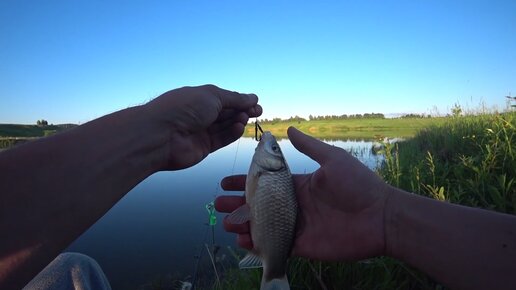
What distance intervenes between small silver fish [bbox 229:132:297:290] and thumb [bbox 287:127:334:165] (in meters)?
0.36

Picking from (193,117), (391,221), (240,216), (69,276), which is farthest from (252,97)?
(69,276)

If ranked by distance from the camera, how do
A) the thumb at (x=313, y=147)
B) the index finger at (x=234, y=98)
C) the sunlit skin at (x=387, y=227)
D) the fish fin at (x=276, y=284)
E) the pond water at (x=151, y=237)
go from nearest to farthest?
the sunlit skin at (x=387, y=227)
the fish fin at (x=276, y=284)
the thumb at (x=313, y=147)
the index finger at (x=234, y=98)
the pond water at (x=151, y=237)

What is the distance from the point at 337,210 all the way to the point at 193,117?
56.7 inches

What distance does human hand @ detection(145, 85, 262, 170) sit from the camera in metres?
2.66

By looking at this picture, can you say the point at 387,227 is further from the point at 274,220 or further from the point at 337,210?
the point at 274,220

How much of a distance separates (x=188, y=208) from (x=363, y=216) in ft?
33.4

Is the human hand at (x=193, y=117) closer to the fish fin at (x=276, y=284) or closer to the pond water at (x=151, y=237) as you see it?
the fish fin at (x=276, y=284)

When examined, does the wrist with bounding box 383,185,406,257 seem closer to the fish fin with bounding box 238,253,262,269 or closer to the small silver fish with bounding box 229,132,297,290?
the small silver fish with bounding box 229,132,297,290

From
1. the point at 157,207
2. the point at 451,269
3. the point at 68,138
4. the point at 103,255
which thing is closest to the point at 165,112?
the point at 68,138

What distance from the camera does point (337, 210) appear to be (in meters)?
2.82

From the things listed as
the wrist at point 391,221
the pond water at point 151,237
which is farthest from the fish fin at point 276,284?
the pond water at point 151,237

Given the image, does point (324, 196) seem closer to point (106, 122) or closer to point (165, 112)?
point (165, 112)

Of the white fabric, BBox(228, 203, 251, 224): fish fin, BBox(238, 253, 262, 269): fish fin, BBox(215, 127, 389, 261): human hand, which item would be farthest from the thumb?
the white fabric

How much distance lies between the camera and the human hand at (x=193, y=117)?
2656 mm
